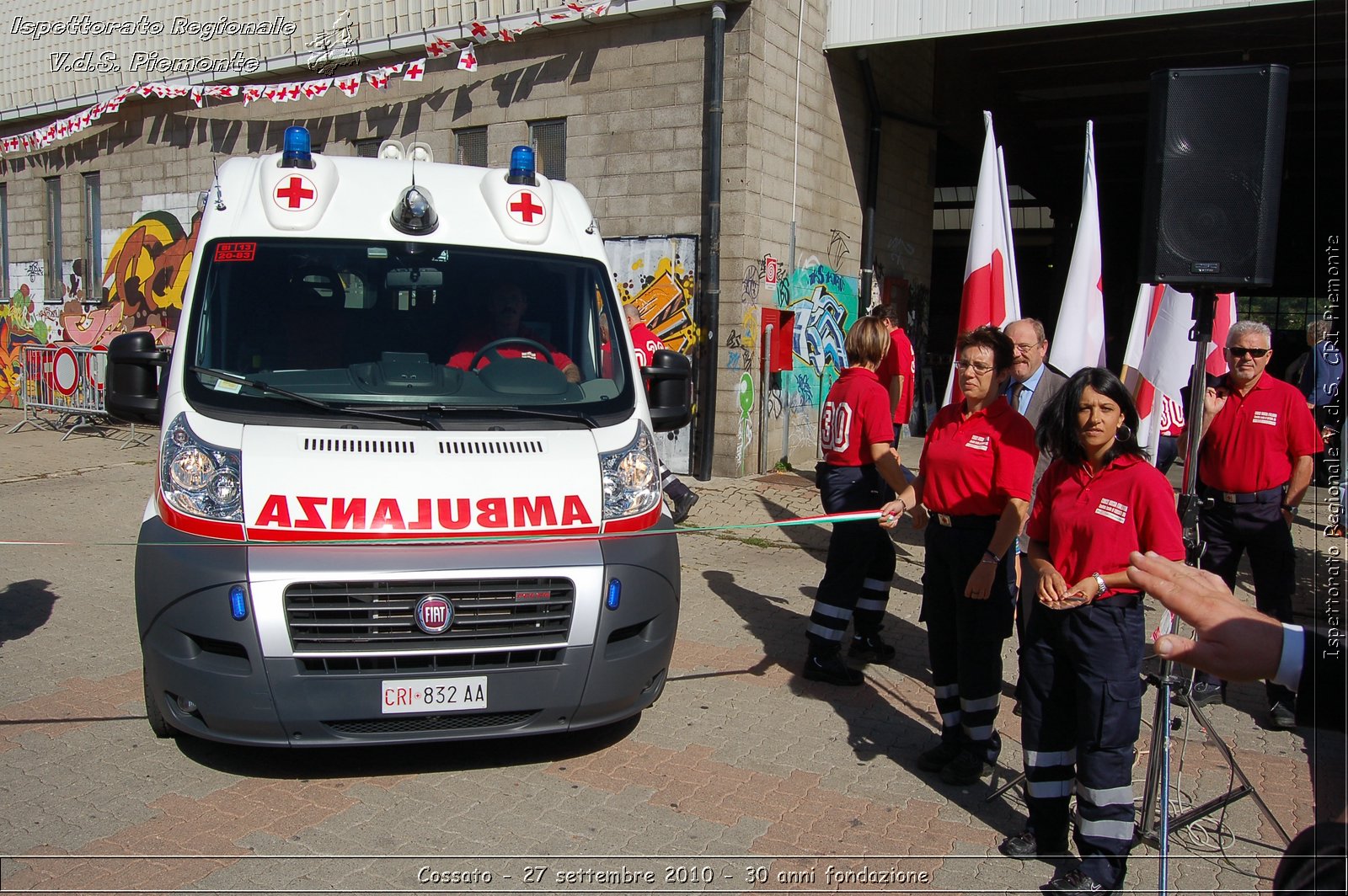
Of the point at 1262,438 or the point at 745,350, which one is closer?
the point at 1262,438

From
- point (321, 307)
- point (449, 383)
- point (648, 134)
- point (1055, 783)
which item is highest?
point (648, 134)

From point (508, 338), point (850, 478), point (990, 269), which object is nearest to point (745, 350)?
point (990, 269)

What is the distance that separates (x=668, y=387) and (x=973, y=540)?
1726 mm

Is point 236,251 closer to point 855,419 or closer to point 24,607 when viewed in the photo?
point 855,419

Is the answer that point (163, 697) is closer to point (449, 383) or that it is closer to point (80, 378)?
point (449, 383)

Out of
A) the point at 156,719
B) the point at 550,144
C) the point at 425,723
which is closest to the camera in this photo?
the point at 425,723

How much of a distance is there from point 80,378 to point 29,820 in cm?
1342

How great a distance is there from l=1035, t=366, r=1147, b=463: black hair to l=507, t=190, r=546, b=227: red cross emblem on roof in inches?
107

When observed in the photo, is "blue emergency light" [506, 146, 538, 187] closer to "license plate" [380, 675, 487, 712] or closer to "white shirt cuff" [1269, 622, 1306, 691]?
"license plate" [380, 675, 487, 712]

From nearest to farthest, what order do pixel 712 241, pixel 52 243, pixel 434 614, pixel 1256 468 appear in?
pixel 434 614
pixel 1256 468
pixel 712 241
pixel 52 243

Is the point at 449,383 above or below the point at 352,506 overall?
above

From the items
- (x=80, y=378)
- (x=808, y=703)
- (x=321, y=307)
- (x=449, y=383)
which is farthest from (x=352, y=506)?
(x=80, y=378)

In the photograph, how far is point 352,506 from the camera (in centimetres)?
399

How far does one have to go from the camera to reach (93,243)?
1888cm
